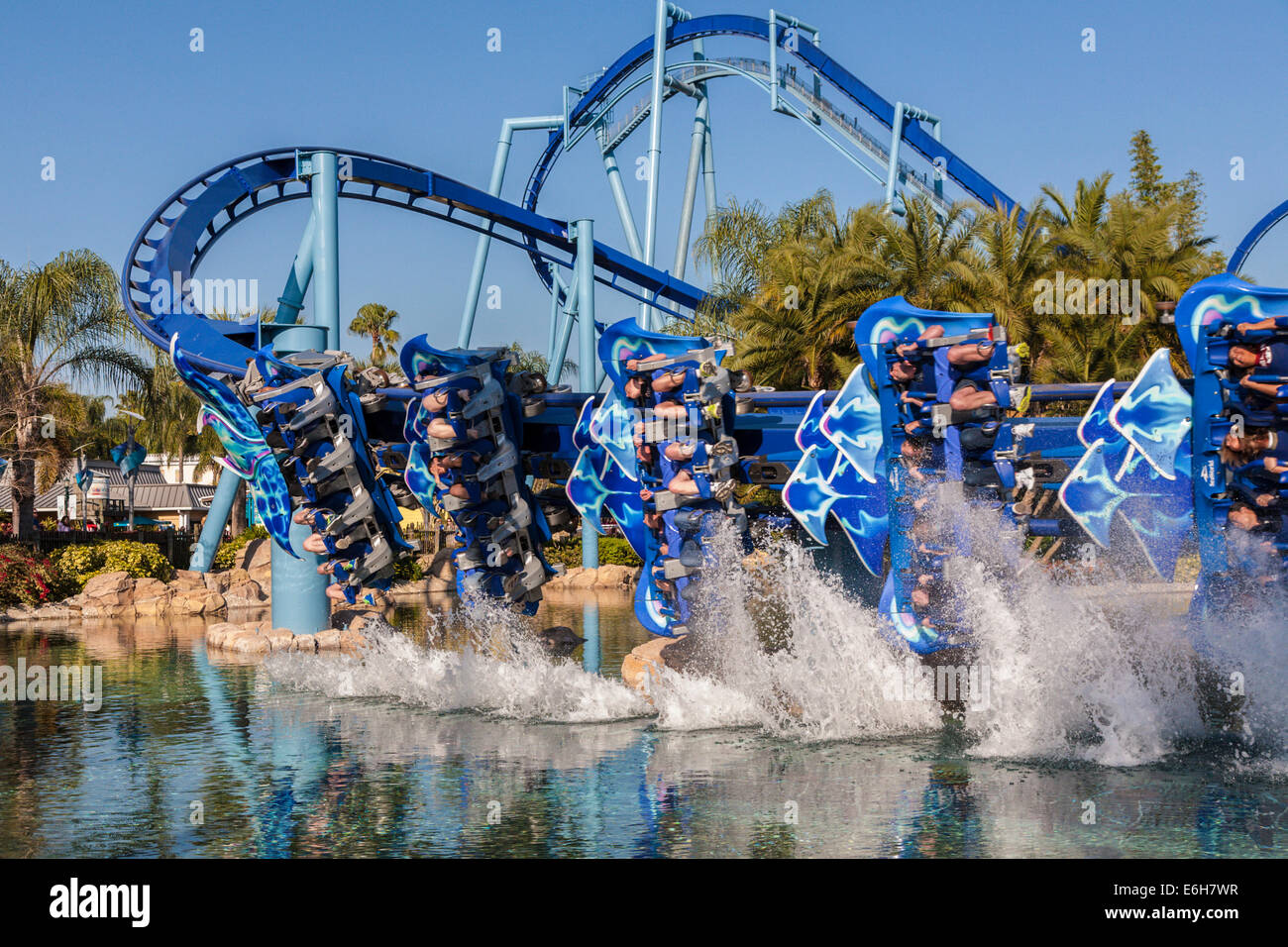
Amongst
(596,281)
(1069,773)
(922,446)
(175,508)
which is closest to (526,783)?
(1069,773)

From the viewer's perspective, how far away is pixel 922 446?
10.3 meters

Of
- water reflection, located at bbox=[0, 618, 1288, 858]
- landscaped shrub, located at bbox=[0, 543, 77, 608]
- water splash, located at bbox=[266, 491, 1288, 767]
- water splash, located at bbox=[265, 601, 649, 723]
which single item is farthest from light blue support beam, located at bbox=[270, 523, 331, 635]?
landscaped shrub, located at bbox=[0, 543, 77, 608]

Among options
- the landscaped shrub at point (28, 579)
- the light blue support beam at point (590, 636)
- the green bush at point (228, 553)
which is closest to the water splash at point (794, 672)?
the light blue support beam at point (590, 636)

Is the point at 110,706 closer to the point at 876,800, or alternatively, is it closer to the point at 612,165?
the point at 876,800

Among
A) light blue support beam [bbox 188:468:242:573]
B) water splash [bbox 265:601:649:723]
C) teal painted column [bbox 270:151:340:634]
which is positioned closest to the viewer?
water splash [bbox 265:601:649:723]

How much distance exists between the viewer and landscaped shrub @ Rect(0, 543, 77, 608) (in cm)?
2291

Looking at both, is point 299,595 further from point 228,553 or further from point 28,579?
point 228,553

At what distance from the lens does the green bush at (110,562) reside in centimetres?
2486

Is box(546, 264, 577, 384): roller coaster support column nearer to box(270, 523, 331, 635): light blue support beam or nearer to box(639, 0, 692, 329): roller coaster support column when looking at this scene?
box(639, 0, 692, 329): roller coaster support column

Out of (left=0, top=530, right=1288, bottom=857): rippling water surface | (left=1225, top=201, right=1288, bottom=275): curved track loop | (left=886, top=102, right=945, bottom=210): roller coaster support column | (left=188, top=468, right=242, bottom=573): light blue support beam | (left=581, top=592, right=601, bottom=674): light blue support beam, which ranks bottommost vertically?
(left=581, top=592, right=601, bottom=674): light blue support beam

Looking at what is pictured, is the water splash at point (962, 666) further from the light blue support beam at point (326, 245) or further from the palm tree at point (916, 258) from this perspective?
the palm tree at point (916, 258)

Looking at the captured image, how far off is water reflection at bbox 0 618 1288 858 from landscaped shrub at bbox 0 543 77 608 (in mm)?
13089

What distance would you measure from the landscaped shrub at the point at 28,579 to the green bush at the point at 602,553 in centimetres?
1053
